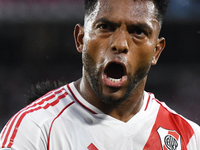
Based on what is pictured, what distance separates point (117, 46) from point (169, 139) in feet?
2.39

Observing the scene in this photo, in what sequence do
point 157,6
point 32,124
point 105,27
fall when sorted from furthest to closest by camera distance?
point 157,6 < point 105,27 < point 32,124

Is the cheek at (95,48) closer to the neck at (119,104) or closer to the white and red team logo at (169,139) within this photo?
the neck at (119,104)

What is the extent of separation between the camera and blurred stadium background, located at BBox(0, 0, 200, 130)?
612 cm

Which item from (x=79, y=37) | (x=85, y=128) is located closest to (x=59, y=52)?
(x=79, y=37)

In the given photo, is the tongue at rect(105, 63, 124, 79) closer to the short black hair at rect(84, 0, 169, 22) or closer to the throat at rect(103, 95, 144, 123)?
the throat at rect(103, 95, 144, 123)

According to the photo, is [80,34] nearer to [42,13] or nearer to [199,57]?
[42,13]

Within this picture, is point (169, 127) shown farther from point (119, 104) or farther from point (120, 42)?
point (120, 42)

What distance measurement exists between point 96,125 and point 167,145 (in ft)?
1.53

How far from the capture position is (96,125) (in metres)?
1.90

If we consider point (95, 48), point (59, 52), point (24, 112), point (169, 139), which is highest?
point (95, 48)

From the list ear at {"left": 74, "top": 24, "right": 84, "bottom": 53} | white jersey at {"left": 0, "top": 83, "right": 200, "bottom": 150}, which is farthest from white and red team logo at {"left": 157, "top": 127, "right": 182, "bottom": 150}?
ear at {"left": 74, "top": 24, "right": 84, "bottom": 53}

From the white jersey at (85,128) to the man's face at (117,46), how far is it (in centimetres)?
19

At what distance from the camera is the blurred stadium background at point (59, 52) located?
612 cm

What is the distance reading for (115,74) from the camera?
1.82 metres
